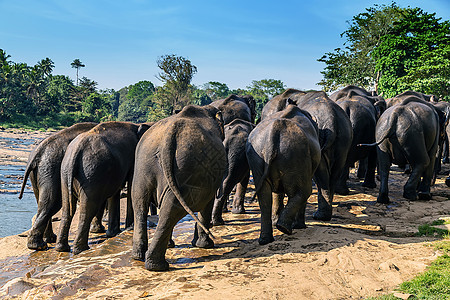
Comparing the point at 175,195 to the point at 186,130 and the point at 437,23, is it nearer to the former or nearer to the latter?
the point at 186,130

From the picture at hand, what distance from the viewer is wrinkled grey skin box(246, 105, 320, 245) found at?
5.31 m

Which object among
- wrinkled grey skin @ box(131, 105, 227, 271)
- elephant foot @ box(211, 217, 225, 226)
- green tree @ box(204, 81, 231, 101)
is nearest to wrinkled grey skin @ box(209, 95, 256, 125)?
elephant foot @ box(211, 217, 225, 226)

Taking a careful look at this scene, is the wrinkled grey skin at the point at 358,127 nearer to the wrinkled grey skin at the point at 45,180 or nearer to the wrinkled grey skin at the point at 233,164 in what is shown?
the wrinkled grey skin at the point at 233,164

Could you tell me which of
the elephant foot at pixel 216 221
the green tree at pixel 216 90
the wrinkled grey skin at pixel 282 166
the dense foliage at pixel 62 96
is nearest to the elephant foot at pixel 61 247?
the elephant foot at pixel 216 221

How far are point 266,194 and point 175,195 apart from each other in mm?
1569

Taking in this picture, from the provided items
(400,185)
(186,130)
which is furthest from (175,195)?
(400,185)

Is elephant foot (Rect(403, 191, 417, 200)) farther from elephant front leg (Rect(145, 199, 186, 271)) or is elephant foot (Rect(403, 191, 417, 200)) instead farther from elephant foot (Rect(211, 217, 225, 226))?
elephant front leg (Rect(145, 199, 186, 271))

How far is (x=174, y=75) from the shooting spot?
163 feet

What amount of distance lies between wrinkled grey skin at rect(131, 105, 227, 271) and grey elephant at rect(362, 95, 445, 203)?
5.06 metres

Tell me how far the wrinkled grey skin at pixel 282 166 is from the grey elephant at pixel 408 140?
3.69 m

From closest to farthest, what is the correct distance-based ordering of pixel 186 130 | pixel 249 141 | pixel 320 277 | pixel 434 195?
pixel 320 277 → pixel 186 130 → pixel 249 141 → pixel 434 195

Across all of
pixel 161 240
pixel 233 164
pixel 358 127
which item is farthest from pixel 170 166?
pixel 358 127

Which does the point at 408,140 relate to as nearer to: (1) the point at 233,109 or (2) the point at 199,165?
(1) the point at 233,109

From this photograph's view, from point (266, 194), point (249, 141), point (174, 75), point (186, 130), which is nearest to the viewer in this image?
point (186, 130)
